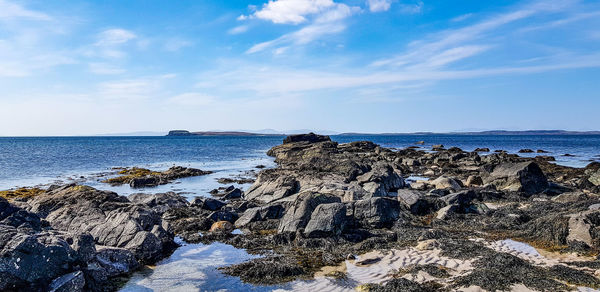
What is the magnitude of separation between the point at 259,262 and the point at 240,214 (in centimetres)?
682

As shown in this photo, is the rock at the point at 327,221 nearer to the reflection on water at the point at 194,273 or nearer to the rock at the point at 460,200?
the reflection on water at the point at 194,273

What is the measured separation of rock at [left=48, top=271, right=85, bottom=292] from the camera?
26.9ft

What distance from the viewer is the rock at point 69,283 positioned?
8.21 m

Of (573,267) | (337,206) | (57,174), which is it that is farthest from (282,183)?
(57,174)

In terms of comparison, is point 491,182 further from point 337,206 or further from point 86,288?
point 86,288

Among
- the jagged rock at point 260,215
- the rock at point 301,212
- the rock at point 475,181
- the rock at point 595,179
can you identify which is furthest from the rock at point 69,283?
the rock at point 595,179

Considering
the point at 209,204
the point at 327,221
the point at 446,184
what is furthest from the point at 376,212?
the point at 446,184

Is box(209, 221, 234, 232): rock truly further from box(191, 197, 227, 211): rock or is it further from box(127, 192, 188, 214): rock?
box(127, 192, 188, 214): rock

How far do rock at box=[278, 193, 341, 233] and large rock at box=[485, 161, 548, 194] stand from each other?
1390 centimetres

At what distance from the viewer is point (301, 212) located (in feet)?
48.4

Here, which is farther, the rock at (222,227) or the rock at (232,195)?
the rock at (232,195)

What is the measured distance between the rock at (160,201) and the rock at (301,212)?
7.35 meters

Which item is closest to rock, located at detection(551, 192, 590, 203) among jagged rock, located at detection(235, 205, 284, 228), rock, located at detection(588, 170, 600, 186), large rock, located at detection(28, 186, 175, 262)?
rock, located at detection(588, 170, 600, 186)

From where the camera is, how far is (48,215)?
15.7 m
